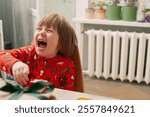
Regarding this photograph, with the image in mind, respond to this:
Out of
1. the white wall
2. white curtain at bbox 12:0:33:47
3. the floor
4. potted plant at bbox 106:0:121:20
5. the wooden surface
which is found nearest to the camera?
the wooden surface

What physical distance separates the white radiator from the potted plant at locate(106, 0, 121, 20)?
163mm

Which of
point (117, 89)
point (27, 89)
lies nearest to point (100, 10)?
point (117, 89)

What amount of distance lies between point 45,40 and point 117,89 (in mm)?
1722

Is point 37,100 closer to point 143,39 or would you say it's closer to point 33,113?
point 33,113

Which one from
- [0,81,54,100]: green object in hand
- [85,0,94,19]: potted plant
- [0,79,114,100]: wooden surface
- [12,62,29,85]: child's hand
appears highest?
[85,0,94,19]: potted plant

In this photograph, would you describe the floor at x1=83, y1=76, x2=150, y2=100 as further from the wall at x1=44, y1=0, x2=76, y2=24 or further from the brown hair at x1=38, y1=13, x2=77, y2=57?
the brown hair at x1=38, y1=13, x2=77, y2=57

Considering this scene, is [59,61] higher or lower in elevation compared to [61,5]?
lower

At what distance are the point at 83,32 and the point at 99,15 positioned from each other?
25 cm

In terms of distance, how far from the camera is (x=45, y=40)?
3.24ft

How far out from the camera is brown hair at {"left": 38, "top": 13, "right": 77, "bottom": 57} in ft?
3.32

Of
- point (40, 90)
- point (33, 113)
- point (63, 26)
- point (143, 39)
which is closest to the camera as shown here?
point (33, 113)

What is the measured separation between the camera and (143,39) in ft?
8.04

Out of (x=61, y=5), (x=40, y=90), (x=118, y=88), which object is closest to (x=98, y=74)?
(x=118, y=88)

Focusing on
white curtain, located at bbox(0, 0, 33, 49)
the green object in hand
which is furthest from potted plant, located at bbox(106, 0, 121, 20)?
the green object in hand
